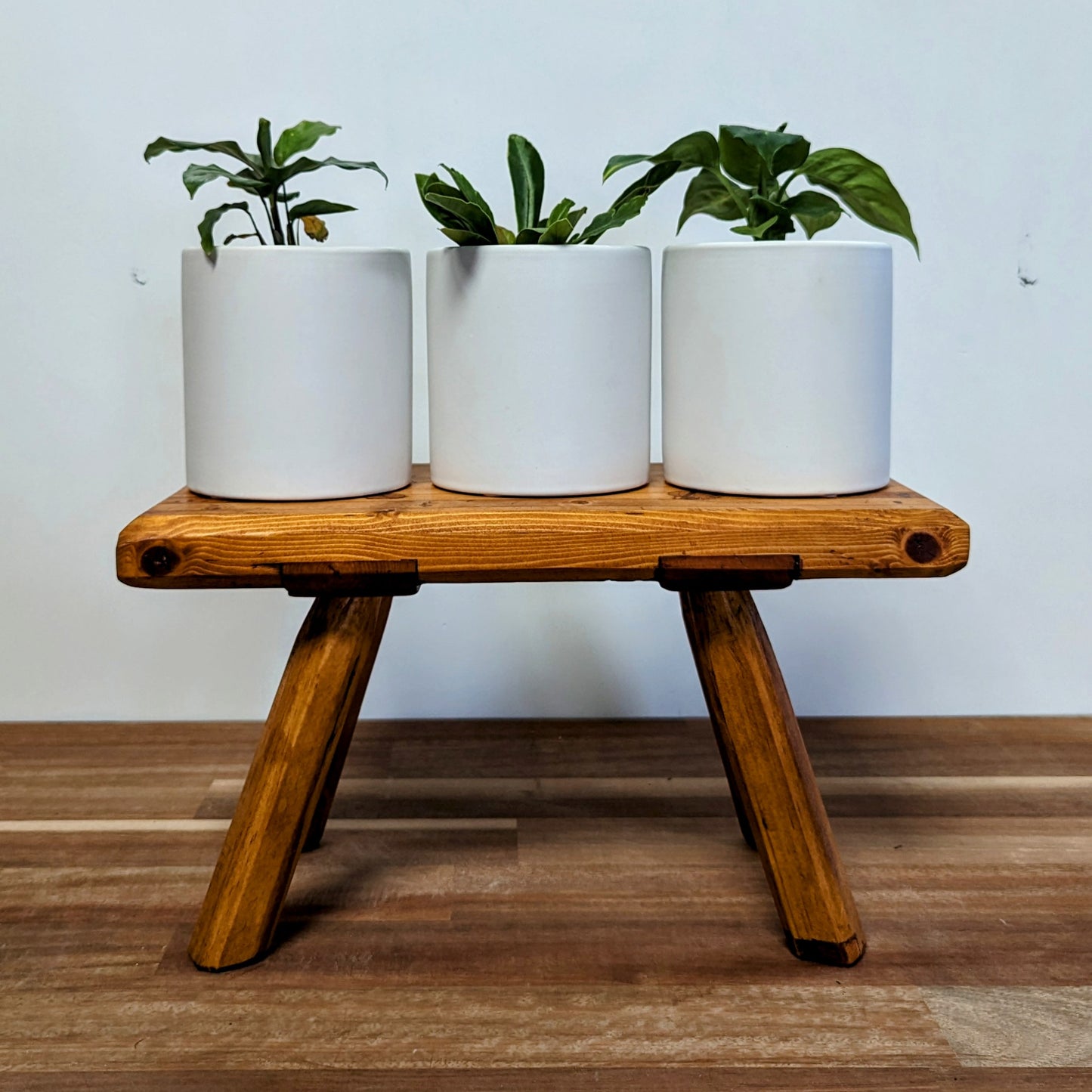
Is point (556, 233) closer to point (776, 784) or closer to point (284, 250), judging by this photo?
point (284, 250)

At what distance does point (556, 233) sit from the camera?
0.78m

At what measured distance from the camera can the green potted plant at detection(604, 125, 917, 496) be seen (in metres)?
0.77

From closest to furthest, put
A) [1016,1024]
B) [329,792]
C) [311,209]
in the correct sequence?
[1016,1024] < [311,209] < [329,792]

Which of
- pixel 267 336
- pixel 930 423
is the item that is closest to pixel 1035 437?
pixel 930 423

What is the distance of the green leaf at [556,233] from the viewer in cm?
77

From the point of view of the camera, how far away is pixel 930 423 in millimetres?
1285

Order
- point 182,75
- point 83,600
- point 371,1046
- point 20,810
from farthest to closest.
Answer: point 83,600 < point 182,75 < point 20,810 < point 371,1046

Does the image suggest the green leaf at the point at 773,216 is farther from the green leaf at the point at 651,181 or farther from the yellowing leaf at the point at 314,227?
the yellowing leaf at the point at 314,227

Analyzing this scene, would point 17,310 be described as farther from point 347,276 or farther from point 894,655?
point 894,655

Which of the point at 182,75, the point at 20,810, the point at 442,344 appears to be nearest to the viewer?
the point at 442,344

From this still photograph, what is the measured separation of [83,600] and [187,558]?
63 centimetres

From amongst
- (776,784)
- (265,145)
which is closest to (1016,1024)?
(776,784)

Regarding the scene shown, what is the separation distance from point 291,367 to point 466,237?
0.14 metres

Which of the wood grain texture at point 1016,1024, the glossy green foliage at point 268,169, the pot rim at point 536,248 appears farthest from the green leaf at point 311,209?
the wood grain texture at point 1016,1024
